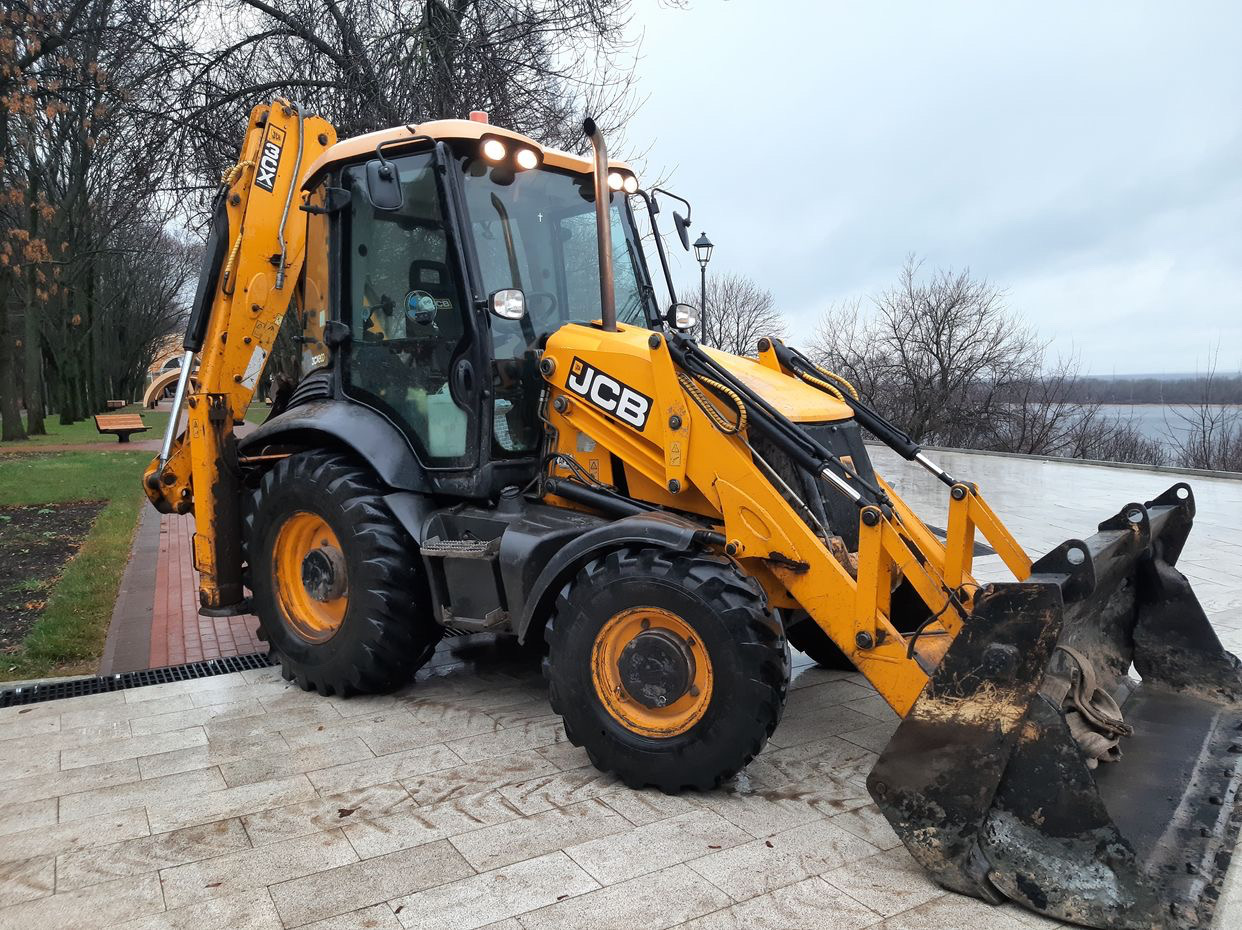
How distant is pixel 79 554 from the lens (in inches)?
375

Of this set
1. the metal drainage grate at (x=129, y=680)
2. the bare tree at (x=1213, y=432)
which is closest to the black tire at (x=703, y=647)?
the metal drainage grate at (x=129, y=680)

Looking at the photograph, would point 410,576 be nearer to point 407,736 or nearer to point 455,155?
point 407,736

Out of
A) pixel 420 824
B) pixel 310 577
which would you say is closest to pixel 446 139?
pixel 310 577

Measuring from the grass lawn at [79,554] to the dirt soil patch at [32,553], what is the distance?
4.2 inches

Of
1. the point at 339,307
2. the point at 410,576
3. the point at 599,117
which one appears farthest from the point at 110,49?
the point at 410,576

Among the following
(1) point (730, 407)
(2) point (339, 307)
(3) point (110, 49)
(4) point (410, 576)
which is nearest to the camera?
(1) point (730, 407)

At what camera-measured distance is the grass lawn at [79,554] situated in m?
6.08

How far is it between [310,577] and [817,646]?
291 cm

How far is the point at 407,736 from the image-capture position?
4703 mm

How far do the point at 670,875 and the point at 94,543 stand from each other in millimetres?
8785

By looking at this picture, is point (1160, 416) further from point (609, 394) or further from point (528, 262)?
point (609, 394)

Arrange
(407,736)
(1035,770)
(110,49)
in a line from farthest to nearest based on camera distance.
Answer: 1. (110,49)
2. (407,736)
3. (1035,770)

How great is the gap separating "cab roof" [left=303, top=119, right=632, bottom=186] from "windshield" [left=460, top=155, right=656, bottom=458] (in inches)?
3.0

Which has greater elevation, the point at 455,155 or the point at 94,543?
the point at 455,155
